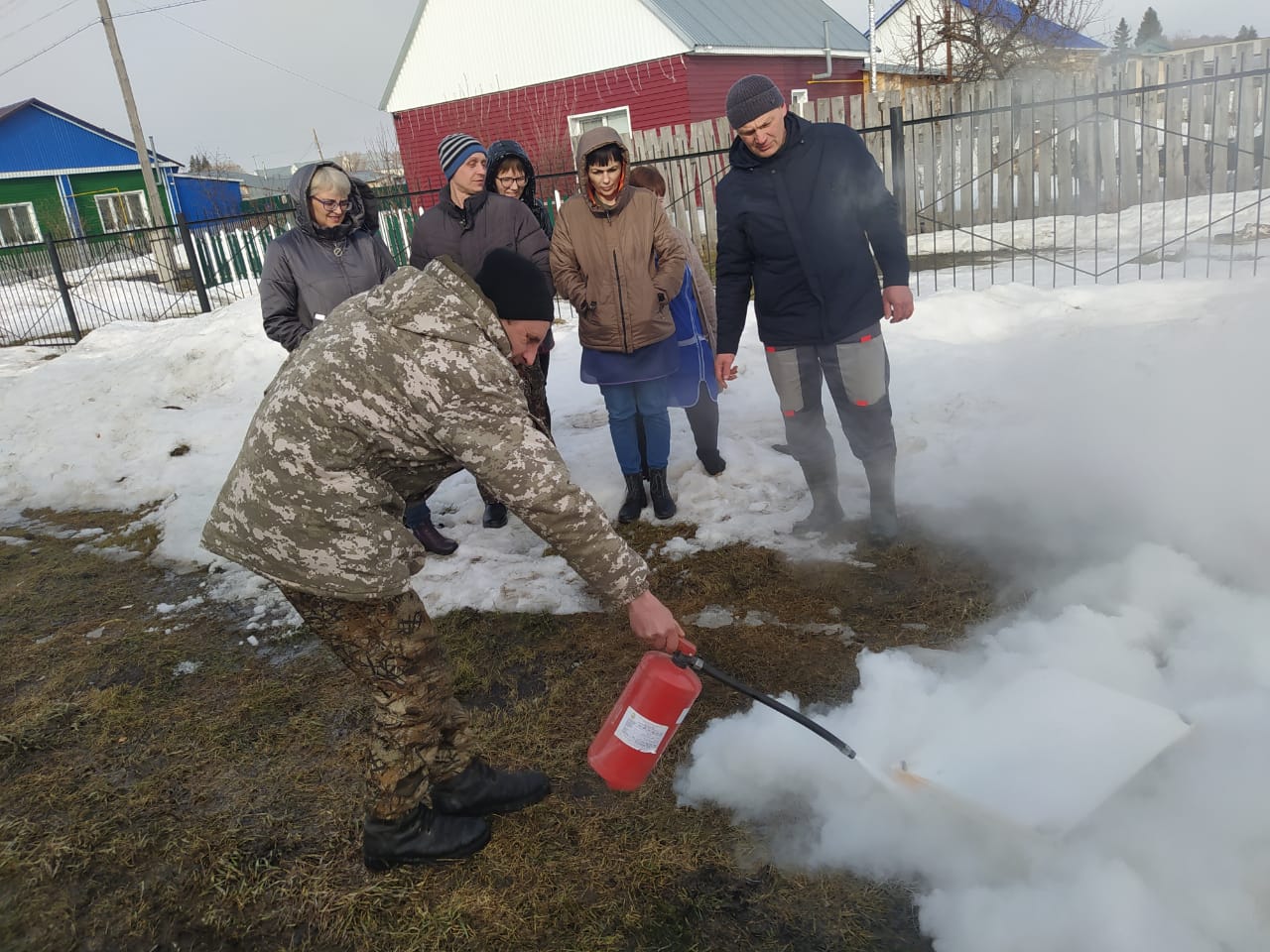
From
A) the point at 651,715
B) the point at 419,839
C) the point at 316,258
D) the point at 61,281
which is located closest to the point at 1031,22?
the point at 316,258

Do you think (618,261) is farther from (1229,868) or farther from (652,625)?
(1229,868)

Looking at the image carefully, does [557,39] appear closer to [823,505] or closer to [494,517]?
[494,517]

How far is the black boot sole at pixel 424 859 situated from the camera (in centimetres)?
246

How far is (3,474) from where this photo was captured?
22.6ft

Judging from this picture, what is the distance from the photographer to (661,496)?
15.3 feet

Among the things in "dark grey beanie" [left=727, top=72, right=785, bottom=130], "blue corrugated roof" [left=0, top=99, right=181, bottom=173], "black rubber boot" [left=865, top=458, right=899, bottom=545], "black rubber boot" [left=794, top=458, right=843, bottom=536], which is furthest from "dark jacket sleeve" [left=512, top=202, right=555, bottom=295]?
"blue corrugated roof" [left=0, top=99, right=181, bottom=173]

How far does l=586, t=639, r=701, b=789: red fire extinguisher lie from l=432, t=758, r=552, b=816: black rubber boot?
0.32 m

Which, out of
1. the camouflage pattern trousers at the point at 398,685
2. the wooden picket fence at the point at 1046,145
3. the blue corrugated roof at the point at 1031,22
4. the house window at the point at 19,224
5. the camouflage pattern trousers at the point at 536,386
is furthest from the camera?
the house window at the point at 19,224

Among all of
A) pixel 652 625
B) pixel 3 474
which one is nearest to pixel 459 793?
pixel 652 625

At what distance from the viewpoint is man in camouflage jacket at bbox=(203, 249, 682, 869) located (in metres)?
1.92

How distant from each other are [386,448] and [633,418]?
2.59 metres

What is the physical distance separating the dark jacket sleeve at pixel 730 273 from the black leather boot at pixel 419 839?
2.48 meters

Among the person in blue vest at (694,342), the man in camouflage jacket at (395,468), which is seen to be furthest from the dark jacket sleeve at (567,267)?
the man in camouflage jacket at (395,468)

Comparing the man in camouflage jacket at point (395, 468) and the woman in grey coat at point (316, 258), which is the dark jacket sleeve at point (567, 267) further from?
the man in camouflage jacket at point (395, 468)
